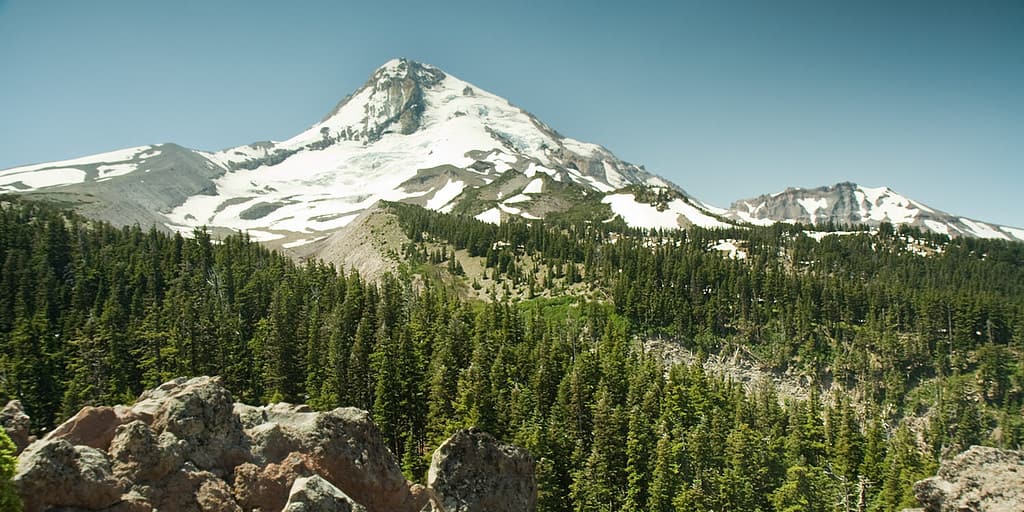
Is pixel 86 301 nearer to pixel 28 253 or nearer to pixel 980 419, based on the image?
pixel 28 253

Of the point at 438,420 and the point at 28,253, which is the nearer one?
the point at 438,420

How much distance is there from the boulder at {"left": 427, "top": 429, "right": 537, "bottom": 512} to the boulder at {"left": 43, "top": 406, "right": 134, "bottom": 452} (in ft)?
35.4

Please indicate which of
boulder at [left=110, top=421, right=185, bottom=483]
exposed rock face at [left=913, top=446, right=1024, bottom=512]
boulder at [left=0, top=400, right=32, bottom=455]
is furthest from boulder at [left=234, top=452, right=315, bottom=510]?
exposed rock face at [left=913, top=446, right=1024, bottom=512]

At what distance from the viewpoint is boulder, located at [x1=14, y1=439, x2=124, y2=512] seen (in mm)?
14133

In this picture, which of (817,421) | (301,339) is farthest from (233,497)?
(817,421)

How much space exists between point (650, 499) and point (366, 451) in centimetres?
3373

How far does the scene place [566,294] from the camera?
13600cm

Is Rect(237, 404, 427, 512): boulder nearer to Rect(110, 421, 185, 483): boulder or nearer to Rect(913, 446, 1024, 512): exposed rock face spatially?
Rect(110, 421, 185, 483): boulder

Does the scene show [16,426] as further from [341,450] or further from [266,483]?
[341,450]

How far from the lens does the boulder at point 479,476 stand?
2244 cm

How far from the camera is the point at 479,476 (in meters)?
23.2

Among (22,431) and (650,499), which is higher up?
(22,431)

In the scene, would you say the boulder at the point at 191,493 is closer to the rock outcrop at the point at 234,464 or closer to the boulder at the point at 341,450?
the rock outcrop at the point at 234,464

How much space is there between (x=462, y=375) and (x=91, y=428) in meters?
42.4
